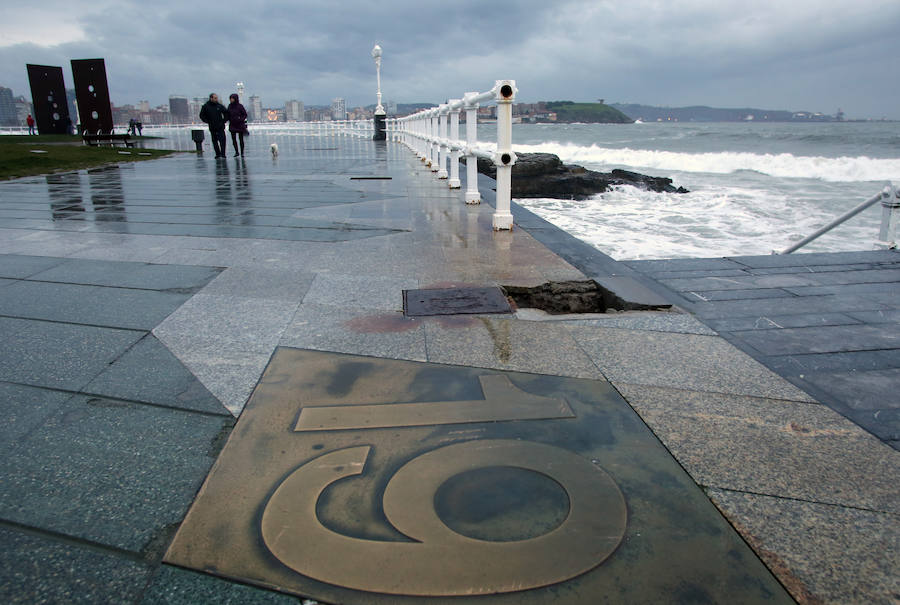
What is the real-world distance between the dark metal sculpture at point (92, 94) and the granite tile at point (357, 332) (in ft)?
80.7

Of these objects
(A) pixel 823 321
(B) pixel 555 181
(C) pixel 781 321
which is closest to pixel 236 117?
(B) pixel 555 181

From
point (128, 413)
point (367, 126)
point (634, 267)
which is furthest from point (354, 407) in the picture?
point (367, 126)

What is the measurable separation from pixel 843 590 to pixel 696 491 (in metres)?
0.45

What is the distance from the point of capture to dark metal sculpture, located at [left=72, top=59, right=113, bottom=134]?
23078 mm

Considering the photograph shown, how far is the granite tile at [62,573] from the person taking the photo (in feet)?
4.72

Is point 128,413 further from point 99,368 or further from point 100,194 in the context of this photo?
point 100,194

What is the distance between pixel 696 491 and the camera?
1.86 meters

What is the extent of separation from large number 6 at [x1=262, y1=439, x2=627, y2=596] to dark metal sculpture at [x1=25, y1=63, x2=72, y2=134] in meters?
38.0

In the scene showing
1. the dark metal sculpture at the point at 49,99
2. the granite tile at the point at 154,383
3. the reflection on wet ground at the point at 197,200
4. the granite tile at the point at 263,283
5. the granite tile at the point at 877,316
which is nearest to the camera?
the granite tile at the point at 154,383

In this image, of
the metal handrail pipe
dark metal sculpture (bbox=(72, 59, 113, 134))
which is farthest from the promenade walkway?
dark metal sculpture (bbox=(72, 59, 113, 134))

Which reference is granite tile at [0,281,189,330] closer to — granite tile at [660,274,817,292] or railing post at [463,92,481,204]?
granite tile at [660,274,817,292]

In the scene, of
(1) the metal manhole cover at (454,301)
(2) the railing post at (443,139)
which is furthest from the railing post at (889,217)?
(2) the railing post at (443,139)

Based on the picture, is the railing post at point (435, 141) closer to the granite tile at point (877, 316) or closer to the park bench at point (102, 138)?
the granite tile at point (877, 316)

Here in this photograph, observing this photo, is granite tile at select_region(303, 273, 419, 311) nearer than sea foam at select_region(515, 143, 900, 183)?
Yes
